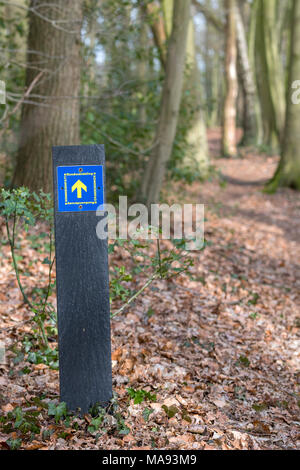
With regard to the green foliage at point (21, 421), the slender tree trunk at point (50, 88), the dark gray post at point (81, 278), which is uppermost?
the slender tree trunk at point (50, 88)

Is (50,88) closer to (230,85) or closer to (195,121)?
(195,121)

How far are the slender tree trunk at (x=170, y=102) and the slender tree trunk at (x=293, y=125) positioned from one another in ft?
18.2

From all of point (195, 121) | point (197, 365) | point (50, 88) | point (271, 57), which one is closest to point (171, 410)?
point (197, 365)

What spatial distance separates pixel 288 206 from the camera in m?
11.5

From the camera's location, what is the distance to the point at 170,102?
26.1ft

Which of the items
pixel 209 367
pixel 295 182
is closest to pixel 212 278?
pixel 209 367

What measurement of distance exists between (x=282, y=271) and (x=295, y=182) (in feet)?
19.6

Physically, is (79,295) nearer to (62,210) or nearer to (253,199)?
(62,210)

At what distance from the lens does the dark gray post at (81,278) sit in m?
2.93

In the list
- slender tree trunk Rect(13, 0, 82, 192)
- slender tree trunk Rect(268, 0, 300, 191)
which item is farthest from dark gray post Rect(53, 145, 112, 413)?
slender tree trunk Rect(268, 0, 300, 191)

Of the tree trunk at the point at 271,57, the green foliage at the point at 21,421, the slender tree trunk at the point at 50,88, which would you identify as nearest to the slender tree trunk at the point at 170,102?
the slender tree trunk at the point at 50,88

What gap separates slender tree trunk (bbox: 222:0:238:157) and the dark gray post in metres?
17.5

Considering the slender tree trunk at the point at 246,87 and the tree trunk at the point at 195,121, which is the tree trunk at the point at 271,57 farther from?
the tree trunk at the point at 195,121

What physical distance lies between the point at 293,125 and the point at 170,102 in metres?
5.90
